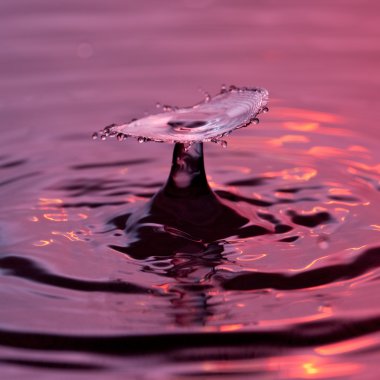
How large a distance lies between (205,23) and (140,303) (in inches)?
62.1

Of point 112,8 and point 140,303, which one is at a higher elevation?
point 112,8

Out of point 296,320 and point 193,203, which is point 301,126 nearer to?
point 193,203

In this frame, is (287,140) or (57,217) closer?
(57,217)

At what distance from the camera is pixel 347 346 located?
119 centimetres

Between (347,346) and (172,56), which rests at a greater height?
(172,56)

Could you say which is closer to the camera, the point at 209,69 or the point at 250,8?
the point at 209,69

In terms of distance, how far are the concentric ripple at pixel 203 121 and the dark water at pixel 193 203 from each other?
0.15 metres

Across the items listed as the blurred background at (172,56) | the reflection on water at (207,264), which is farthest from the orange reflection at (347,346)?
the blurred background at (172,56)

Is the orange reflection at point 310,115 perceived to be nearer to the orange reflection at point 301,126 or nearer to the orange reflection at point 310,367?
the orange reflection at point 301,126

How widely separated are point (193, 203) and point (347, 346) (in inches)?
23.0

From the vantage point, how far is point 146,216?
1.67 meters

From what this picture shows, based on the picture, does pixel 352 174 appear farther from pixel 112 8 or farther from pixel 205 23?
pixel 112 8

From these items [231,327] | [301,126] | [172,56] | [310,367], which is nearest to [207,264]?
[231,327]

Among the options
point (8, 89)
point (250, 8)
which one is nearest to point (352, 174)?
point (8, 89)
